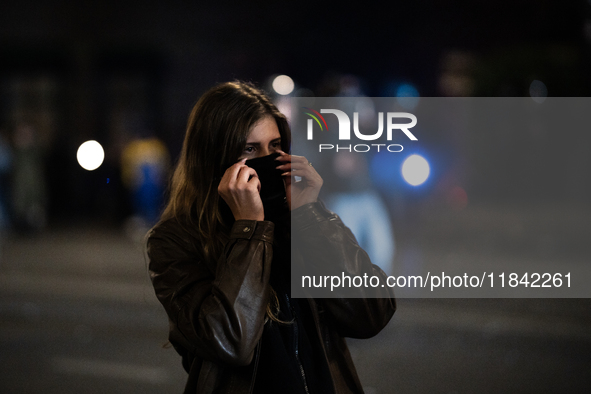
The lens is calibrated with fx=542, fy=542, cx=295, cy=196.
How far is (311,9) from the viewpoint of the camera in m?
16.4

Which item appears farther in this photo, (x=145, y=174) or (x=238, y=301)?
(x=145, y=174)

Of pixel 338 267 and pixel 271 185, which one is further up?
pixel 271 185

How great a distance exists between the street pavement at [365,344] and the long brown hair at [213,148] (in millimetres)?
1413

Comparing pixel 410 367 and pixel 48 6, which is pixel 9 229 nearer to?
pixel 48 6

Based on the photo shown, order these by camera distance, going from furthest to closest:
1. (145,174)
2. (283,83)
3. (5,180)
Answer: (283,83) → (5,180) → (145,174)

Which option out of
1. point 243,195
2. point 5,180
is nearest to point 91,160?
point 5,180

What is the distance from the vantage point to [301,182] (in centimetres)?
180

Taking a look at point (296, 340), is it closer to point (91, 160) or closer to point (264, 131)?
point (264, 131)

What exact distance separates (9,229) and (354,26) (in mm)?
10701

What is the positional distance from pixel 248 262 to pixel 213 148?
481 millimetres

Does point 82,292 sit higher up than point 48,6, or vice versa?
point 48,6

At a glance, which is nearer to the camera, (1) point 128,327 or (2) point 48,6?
(1) point 128,327

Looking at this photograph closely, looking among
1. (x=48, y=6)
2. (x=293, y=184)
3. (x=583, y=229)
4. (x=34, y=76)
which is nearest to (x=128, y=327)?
(x=293, y=184)

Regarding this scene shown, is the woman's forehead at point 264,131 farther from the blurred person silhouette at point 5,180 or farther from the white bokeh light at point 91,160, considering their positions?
the white bokeh light at point 91,160
